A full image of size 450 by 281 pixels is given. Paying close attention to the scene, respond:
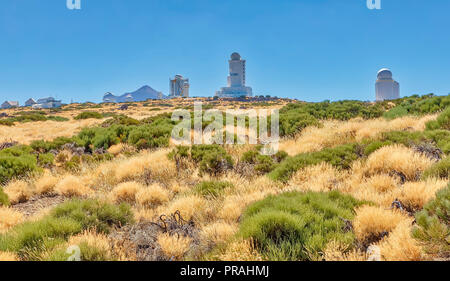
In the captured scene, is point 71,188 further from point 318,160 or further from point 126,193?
point 318,160

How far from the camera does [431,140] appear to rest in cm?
901

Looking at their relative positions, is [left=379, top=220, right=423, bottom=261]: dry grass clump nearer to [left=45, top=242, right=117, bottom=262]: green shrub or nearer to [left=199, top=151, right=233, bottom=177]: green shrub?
[left=45, top=242, right=117, bottom=262]: green shrub

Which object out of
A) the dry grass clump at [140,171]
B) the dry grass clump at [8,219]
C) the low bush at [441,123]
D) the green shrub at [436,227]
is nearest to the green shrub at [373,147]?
the low bush at [441,123]

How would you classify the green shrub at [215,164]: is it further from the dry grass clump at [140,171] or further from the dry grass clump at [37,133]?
the dry grass clump at [37,133]

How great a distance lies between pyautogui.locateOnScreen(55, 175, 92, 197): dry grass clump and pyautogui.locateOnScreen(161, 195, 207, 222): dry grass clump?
118 inches

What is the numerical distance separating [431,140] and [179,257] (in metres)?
8.39

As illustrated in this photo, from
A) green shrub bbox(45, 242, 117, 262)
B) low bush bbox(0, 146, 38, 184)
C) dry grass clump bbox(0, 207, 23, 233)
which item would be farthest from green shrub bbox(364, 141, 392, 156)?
low bush bbox(0, 146, 38, 184)

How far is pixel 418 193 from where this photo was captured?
207 inches

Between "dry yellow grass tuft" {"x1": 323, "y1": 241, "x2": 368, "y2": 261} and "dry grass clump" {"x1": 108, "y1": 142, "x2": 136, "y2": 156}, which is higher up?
"dry grass clump" {"x1": 108, "y1": 142, "x2": 136, "y2": 156}

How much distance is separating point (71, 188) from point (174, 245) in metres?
4.99

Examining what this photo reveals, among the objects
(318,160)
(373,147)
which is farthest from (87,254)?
(373,147)

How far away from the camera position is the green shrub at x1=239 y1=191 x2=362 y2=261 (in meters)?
3.87

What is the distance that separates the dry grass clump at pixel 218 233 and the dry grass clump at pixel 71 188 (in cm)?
453

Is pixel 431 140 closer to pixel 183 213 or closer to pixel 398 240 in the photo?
pixel 398 240
